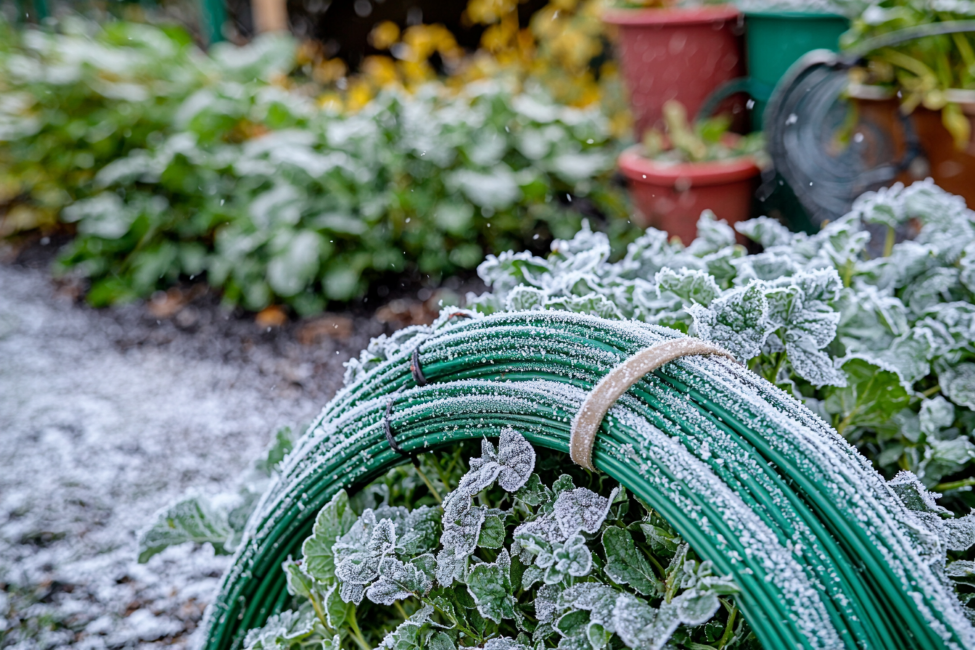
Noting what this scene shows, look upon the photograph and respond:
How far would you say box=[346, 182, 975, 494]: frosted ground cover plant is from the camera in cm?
96

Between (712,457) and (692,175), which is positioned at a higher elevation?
(692,175)

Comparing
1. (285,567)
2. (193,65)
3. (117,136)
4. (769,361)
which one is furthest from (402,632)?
(193,65)

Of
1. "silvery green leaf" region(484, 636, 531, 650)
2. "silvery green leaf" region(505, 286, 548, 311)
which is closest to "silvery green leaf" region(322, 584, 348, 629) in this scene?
"silvery green leaf" region(484, 636, 531, 650)

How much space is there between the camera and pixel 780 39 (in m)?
3.13

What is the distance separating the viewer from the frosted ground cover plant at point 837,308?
0.96 m

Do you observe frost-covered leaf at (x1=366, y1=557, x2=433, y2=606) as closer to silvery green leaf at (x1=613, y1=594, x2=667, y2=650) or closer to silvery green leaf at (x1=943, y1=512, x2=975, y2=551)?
silvery green leaf at (x1=613, y1=594, x2=667, y2=650)

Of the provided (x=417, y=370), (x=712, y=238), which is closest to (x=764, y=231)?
(x=712, y=238)

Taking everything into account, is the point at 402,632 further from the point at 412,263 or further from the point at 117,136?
the point at 117,136

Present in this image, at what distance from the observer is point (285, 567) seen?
106 cm

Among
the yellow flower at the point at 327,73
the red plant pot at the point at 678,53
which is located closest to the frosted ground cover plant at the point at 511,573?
the red plant pot at the point at 678,53

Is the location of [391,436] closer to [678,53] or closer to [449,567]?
[449,567]

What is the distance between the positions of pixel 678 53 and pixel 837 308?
2563 mm

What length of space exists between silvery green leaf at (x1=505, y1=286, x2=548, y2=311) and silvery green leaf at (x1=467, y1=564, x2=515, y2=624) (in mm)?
387

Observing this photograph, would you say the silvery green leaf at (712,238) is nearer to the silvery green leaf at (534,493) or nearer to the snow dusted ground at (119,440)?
the silvery green leaf at (534,493)
